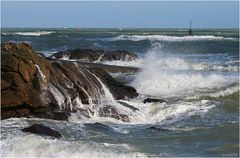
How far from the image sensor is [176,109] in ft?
38.0

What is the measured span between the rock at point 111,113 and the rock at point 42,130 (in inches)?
86.4

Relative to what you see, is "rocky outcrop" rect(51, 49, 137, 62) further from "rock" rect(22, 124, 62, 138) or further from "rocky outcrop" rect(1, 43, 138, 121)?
"rock" rect(22, 124, 62, 138)

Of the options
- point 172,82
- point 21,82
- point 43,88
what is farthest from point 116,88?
point 172,82

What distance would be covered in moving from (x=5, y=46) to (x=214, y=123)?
Result: 4.14 metres

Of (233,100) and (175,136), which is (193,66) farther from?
(175,136)

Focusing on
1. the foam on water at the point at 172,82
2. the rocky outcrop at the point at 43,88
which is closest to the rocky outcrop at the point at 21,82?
the rocky outcrop at the point at 43,88

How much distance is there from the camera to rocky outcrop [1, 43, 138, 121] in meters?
9.92

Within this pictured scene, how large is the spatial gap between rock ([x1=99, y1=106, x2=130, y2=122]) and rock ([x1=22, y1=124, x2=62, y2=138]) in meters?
2.19

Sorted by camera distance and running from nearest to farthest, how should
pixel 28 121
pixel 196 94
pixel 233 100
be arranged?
pixel 28 121 < pixel 233 100 < pixel 196 94

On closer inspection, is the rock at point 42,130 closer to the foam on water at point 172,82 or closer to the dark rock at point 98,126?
the dark rock at point 98,126

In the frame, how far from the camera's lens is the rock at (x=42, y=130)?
8484mm

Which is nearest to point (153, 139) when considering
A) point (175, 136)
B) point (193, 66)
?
point (175, 136)

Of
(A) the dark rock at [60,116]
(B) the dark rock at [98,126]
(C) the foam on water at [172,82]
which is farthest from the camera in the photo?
(C) the foam on water at [172,82]

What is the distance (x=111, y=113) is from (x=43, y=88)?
139cm
